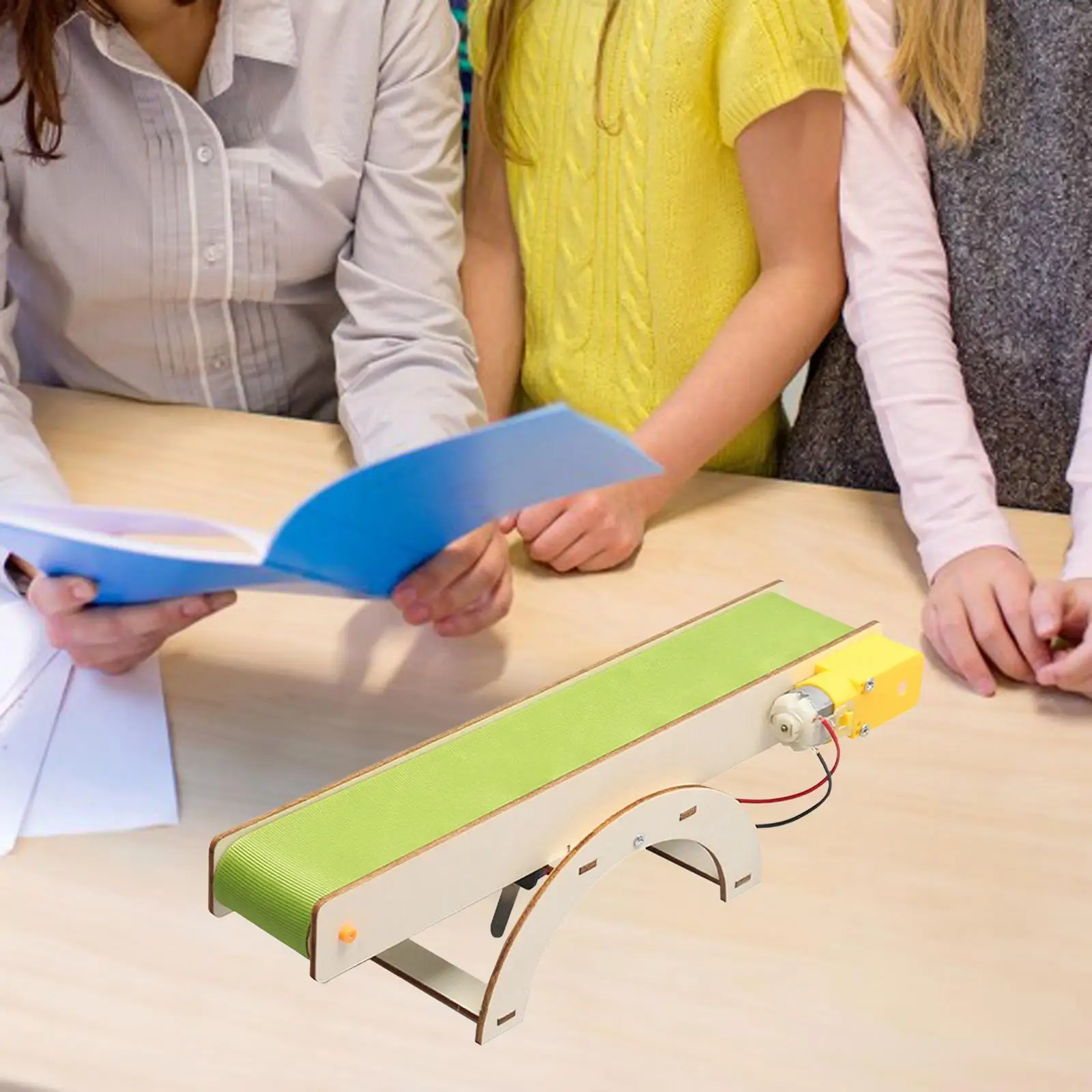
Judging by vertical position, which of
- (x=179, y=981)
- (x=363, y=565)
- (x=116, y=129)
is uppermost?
(x=116, y=129)

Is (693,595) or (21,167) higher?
(21,167)

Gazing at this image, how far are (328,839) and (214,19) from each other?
712mm

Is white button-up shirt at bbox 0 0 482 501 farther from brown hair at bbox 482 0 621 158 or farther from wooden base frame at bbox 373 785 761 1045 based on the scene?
wooden base frame at bbox 373 785 761 1045

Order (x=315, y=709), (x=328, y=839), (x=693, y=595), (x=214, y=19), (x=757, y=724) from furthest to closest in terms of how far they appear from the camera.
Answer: (x=214, y=19), (x=693, y=595), (x=315, y=709), (x=757, y=724), (x=328, y=839)

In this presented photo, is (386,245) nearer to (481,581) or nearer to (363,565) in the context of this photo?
(481,581)

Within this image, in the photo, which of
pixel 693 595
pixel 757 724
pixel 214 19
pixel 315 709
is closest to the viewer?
pixel 757 724

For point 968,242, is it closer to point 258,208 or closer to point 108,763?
point 258,208

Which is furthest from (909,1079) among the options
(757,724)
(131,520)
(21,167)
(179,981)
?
(21,167)

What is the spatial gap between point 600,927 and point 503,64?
27.3 inches

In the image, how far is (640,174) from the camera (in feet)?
3.69

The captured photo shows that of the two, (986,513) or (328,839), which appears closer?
(328,839)

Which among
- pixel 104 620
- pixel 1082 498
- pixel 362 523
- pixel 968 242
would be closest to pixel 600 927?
Result: pixel 362 523

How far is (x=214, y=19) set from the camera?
3.55ft

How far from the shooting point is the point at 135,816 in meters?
0.74
